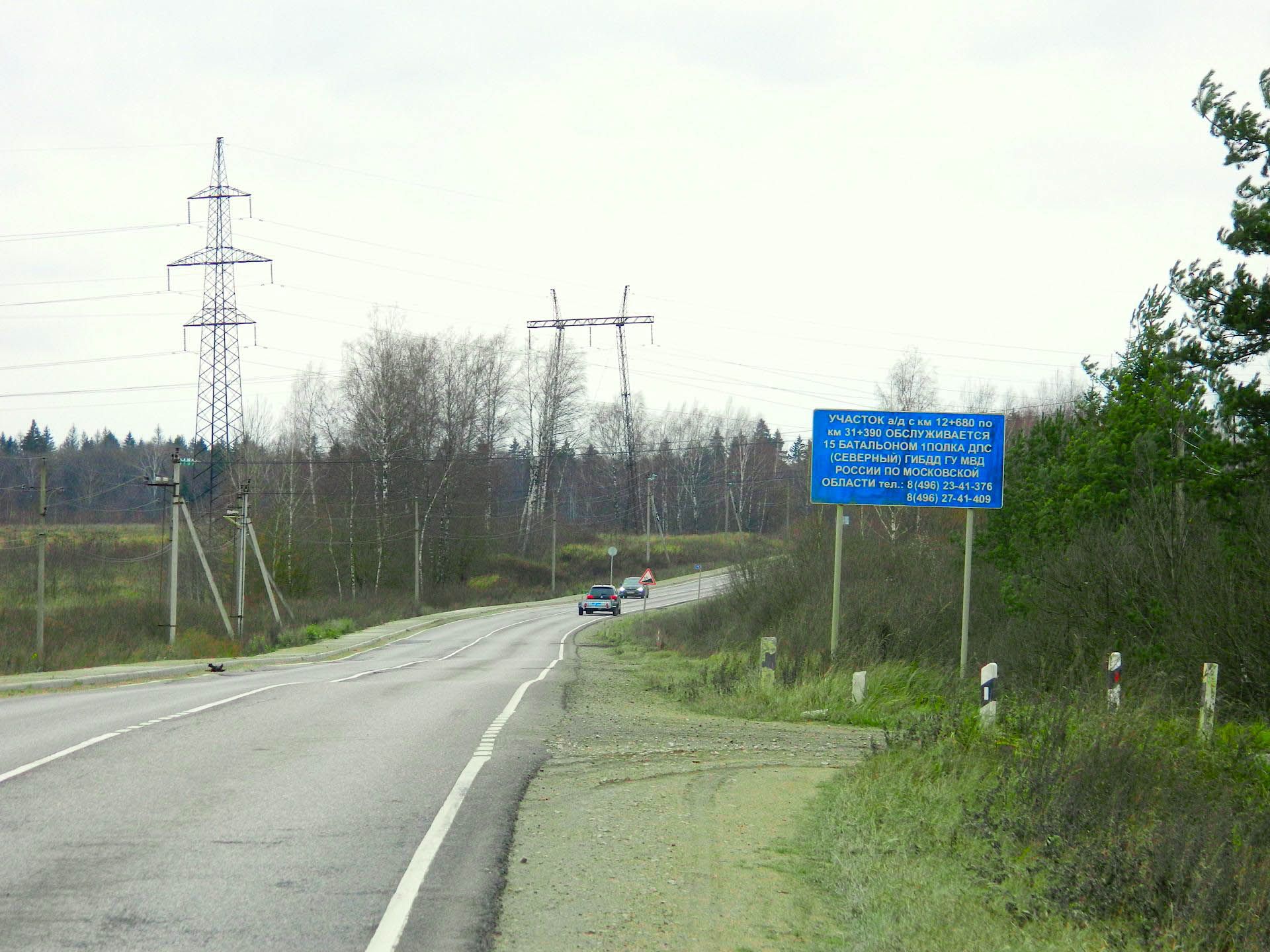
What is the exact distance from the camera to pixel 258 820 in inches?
318

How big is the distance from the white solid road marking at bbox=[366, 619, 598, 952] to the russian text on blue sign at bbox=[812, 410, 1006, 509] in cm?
901

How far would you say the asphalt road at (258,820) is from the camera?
5695 millimetres

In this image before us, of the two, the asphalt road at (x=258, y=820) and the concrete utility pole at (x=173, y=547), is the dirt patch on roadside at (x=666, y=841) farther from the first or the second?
the concrete utility pole at (x=173, y=547)

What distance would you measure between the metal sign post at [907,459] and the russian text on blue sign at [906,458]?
0.04 feet

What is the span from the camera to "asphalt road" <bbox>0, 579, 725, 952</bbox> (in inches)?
224

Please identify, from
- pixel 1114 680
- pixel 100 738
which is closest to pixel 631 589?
pixel 1114 680

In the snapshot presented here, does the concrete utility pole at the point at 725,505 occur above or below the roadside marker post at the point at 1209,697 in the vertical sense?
above

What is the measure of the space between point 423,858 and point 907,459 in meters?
14.5

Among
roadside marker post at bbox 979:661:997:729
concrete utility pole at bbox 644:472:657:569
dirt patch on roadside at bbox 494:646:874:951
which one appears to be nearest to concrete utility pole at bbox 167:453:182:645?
dirt patch on roadside at bbox 494:646:874:951

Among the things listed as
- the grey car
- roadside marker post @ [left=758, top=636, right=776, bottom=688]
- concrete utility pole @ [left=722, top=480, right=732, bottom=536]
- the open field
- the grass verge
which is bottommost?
the grey car

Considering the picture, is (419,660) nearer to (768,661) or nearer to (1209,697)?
(768,661)

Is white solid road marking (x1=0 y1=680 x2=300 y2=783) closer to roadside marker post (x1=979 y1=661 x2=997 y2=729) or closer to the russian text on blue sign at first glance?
roadside marker post (x1=979 y1=661 x2=997 y2=729)

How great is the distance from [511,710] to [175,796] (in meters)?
7.65

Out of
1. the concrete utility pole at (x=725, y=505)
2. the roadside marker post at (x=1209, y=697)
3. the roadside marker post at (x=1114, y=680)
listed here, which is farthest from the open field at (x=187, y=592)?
the roadside marker post at (x=1209, y=697)
